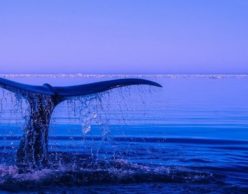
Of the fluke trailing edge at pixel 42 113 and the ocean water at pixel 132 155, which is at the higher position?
the fluke trailing edge at pixel 42 113

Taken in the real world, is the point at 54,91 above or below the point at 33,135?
above

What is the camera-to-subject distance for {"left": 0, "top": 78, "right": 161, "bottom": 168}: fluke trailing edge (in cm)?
816

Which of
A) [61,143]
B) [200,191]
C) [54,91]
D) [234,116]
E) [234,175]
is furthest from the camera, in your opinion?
[234,116]

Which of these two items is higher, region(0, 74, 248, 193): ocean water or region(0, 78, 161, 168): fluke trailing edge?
region(0, 78, 161, 168): fluke trailing edge

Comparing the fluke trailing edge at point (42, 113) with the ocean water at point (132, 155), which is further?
the fluke trailing edge at point (42, 113)

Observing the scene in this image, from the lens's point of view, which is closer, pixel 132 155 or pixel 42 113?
pixel 42 113

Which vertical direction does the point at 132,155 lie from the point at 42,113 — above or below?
below

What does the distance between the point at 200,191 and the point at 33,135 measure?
2.73 meters

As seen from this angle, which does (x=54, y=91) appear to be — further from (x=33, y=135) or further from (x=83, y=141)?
(x=83, y=141)

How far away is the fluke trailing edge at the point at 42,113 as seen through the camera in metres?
8.16

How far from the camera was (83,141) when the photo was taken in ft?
45.2

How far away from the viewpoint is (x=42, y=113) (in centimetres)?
872

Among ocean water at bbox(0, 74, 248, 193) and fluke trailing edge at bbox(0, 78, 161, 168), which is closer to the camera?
ocean water at bbox(0, 74, 248, 193)

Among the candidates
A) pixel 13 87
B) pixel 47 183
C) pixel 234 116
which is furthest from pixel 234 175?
pixel 234 116
